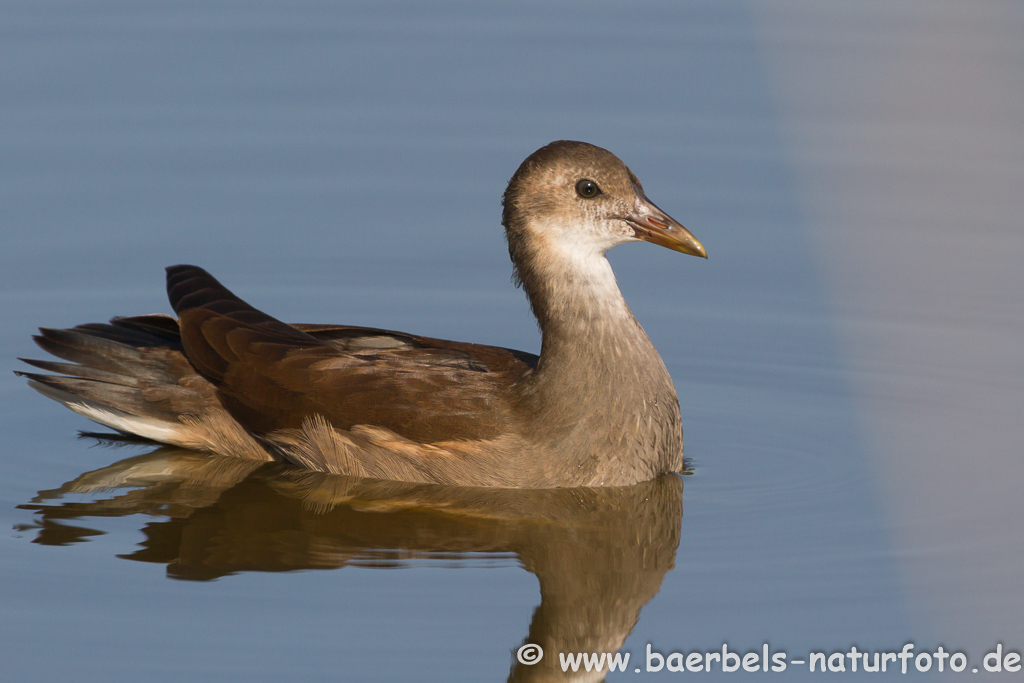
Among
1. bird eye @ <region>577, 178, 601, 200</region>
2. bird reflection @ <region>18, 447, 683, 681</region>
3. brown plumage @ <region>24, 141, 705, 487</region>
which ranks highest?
bird eye @ <region>577, 178, 601, 200</region>

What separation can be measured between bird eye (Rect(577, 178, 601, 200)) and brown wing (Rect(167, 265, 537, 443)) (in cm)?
102

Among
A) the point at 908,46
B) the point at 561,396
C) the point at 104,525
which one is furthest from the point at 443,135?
the point at 908,46

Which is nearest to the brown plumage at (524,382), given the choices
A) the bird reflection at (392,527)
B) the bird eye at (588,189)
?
the bird eye at (588,189)

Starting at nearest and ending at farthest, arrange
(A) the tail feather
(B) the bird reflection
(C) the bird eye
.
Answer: (B) the bird reflection < (C) the bird eye < (A) the tail feather

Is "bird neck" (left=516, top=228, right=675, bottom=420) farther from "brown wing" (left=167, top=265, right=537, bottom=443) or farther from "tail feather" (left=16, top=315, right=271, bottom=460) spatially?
"tail feather" (left=16, top=315, right=271, bottom=460)

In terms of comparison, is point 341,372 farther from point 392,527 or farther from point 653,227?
point 653,227

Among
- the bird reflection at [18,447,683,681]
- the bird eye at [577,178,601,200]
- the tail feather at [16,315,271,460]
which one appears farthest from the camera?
the tail feather at [16,315,271,460]

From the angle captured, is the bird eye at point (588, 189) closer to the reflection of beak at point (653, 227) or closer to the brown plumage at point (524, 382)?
the brown plumage at point (524, 382)

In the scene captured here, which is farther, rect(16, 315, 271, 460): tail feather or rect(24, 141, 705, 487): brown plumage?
rect(16, 315, 271, 460): tail feather

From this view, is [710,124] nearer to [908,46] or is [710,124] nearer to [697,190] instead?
[697,190]

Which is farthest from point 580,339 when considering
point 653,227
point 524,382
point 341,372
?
A: point 341,372

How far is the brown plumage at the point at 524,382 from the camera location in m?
7.01

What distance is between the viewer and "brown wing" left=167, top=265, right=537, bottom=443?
23.1ft

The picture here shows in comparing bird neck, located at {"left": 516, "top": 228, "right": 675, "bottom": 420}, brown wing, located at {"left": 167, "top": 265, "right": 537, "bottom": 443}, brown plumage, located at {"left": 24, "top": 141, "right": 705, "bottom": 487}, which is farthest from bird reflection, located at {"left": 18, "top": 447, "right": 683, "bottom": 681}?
bird neck, located at {"left": 516, "top": 228, "right": 675, "bottom": 420}
